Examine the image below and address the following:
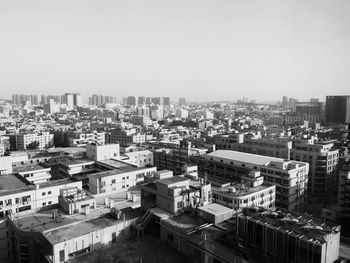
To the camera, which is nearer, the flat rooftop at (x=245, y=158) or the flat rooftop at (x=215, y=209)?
the flat rooftop at (x=215, y=209)

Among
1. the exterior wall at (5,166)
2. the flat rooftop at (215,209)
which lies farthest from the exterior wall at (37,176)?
the flat rooftop at (215,209)

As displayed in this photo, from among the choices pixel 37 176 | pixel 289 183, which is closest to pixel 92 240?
pixel 37 176

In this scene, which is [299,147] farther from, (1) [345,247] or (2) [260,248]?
(2) [260,248]

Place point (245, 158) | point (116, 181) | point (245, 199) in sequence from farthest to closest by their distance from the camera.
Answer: point (245, 158) → point (116, 181) → point (245, 199)

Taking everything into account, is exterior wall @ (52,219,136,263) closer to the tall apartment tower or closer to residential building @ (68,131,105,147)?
the tall apartment tower

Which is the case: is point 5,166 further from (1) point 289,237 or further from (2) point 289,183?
(1) point 289,237

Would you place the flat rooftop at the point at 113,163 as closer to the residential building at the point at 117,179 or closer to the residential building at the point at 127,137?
the residential building at the point at 117,179
